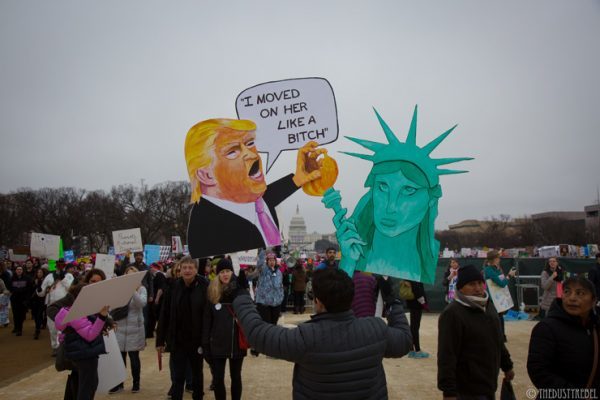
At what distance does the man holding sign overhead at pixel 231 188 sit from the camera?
5.14 metres

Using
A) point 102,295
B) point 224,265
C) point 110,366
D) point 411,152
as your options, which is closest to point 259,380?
point 110,366

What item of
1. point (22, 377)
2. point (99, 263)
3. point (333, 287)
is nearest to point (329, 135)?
point (333, 287)

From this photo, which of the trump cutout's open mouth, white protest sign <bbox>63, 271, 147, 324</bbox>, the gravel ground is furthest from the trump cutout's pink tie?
the gravel ground

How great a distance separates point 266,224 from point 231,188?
53 centimetres

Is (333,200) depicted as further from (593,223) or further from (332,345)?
(593,223)

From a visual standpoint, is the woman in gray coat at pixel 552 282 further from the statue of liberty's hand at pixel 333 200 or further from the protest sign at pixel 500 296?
the statue of liberty's hand at pixel 333 200

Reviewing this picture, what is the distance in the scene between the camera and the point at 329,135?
5.12m

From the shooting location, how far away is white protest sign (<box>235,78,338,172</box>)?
5.13 meters

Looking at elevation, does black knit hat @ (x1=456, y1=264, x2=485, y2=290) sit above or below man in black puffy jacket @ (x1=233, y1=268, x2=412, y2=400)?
above

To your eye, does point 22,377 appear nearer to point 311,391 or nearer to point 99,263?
point 99,263

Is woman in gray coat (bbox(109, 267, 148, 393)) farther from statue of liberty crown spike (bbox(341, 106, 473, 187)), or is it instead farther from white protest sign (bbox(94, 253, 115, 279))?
white protest sign (bbox(94, 253, 115, 279))

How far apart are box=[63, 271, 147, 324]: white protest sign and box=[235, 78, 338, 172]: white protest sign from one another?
1.85m

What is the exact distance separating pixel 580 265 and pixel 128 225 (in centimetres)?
5176

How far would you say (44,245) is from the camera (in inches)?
696
